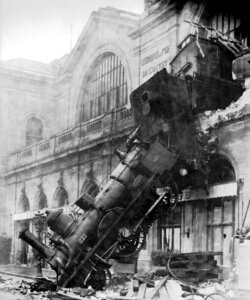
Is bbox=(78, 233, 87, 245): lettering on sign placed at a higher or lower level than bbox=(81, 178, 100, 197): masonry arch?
lower

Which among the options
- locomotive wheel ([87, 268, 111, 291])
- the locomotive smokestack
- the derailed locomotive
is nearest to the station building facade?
the derailed locomotive

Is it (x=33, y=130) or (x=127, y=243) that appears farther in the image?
(x=33, y=130)

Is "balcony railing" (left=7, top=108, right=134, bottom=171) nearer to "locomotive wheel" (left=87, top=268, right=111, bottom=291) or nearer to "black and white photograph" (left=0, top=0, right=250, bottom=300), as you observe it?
"black and white photograph" (left=0, top=0, right=250, bottom=300)

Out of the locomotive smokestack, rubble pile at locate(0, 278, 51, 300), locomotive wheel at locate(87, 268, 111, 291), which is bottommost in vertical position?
rubble pile at locate(0, 278, 51, 300)

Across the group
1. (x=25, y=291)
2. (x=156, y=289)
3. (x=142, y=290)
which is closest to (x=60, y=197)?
(x=25, y=291)

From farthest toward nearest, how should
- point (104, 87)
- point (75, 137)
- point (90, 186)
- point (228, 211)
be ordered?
point (104, 87) < point (75, 137) < point (90, 186) < point (228, 211)

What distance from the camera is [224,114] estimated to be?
595 inches

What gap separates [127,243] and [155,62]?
34.1ft

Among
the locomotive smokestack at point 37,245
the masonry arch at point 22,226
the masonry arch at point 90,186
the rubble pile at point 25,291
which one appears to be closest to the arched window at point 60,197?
the masonry arch at point 90,186

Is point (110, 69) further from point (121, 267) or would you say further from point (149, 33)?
point (121, 267)

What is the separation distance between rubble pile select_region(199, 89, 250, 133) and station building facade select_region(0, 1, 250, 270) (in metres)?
0.08

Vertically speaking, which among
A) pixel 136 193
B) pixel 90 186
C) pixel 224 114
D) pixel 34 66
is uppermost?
pixel 34 66

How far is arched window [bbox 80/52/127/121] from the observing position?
26.6 meters

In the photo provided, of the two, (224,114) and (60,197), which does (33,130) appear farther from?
(224,114)
